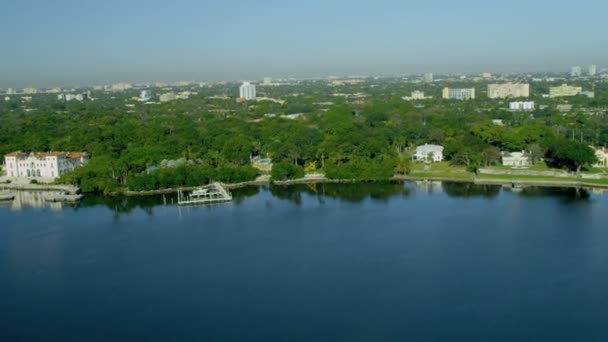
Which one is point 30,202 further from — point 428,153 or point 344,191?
point 428,153

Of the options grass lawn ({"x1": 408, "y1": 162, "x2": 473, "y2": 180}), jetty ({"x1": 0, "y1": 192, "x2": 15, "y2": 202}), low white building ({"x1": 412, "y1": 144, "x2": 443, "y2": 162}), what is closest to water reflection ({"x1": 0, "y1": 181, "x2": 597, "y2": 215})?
jetty ({"x1": 0, "y1": 192, "x2": 15, "y2": 202})

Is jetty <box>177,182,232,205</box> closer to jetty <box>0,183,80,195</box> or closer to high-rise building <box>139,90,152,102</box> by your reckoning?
jetty <box>0,183,80,195</box>

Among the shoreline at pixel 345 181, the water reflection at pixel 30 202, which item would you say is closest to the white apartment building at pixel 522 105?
the shoreline at pixel 345 181

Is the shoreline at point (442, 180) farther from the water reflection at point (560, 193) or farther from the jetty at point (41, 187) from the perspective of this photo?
the jetty at point (41, 187)

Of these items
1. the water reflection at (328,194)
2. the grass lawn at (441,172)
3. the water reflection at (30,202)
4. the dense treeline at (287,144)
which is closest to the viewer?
the water reflection at (328,194)

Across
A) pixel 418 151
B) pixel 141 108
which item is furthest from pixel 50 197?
pixel 141 108

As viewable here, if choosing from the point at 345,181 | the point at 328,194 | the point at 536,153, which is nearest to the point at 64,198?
the point at 328,194

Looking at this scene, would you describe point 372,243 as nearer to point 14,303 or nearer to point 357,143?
point 14,303
